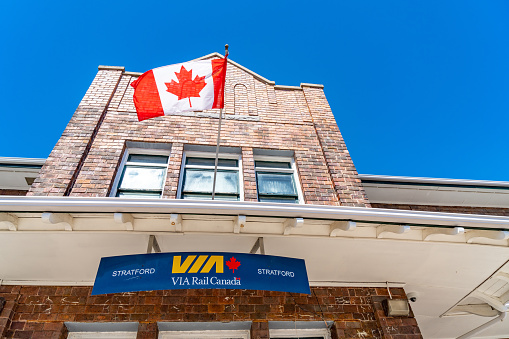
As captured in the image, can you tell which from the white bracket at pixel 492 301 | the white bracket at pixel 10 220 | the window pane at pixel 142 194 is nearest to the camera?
the white bracket at pixel 10 220

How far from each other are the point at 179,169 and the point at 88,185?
149 centimetres

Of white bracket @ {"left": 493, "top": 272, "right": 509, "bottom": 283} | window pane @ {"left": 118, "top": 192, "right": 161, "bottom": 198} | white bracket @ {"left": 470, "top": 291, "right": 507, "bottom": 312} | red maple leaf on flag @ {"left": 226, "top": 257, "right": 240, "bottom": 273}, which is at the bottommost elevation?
red maple leaf on flag @ {"left": 226, "top": 257, "right": 240, "bottom": 273}

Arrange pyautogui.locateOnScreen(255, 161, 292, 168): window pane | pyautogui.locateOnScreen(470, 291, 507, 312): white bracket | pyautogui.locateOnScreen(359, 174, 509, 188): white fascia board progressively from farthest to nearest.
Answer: pyautogui.locateOnScreen(359, 174, 509, 188): white fascia board < pyautogui.locateOnScreen(255, 161, 292, 168): window pane < pyautogui.locateOnScreen(470, 291, 507, 312): white bracket

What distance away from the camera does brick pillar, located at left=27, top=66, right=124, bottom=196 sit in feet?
17.2

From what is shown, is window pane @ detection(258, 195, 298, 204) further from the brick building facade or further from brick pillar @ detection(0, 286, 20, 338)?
brick pillar @ detection(0, 286, 20, 338)

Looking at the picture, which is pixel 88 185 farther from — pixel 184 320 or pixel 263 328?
pixel 263 328

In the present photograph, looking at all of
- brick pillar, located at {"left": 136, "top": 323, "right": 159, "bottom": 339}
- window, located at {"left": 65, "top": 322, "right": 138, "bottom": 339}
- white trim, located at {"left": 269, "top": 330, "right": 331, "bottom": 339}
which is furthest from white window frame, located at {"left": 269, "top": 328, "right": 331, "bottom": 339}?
window, located at {"left": 65, "top": 322, "right": 138, "bottom": 339}

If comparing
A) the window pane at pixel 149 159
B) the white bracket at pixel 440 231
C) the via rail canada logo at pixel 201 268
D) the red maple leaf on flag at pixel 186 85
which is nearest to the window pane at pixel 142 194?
the window pane at pixel 149 159

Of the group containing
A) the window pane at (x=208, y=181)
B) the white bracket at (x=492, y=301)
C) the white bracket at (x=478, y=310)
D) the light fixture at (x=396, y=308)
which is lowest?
the light fixture at (x=396, y=308)

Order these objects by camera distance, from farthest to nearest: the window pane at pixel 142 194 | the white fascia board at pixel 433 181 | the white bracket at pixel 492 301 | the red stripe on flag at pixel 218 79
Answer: the white fascia board at pixel 433 181 → the white bracket at pixel 492 301 → the window pane at pixel 142 194 → the red stripe on flag at pixel 218 79

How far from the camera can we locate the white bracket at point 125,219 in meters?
3.97

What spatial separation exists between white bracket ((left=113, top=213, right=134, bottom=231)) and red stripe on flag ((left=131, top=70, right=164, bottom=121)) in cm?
175

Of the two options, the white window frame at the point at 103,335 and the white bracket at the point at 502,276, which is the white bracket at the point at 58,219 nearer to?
the white window frame at the point at 103,335

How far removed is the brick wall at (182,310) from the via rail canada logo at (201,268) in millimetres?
998
